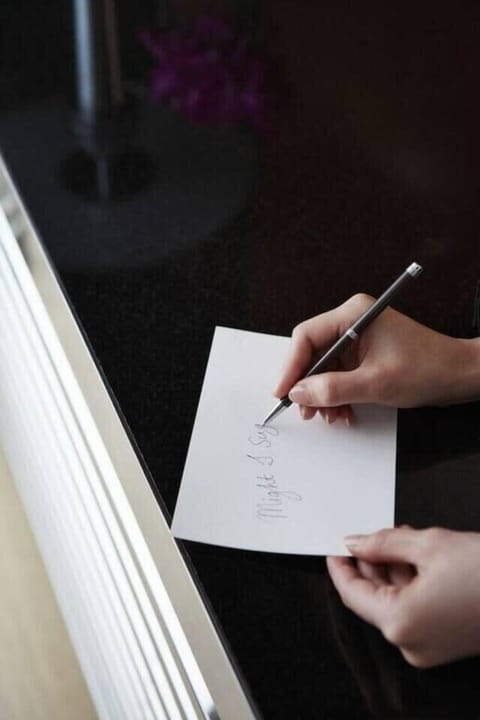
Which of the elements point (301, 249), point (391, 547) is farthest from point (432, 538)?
point (301, 249)

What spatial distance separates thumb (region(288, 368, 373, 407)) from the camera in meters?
0.73

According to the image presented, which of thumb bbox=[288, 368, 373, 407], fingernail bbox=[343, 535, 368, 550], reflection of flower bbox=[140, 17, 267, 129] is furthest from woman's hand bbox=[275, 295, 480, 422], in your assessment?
reflection of flower bbox=[140, 17, 267, 129]

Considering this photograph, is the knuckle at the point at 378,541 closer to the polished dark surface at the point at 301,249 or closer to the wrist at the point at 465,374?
the polished dark surface at the point at 301,249

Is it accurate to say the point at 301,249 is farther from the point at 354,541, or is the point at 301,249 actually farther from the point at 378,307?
the point at 354,541

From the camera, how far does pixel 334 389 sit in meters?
0.73

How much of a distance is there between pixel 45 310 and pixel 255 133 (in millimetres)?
328

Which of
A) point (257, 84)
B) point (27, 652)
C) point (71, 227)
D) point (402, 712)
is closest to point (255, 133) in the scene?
point (257, 84)

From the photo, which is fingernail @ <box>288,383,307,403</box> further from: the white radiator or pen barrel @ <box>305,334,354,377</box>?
the white radiator

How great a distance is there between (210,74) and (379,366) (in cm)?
52

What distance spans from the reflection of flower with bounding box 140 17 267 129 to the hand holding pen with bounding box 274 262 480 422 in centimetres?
36

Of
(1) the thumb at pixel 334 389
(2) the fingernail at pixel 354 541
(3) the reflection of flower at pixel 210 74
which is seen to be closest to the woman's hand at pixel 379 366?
(1) the thumb at pixel 334 389

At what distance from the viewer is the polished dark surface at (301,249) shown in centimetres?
65

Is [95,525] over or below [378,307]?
below

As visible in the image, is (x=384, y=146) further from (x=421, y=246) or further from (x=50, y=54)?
(x=50, y=54)
